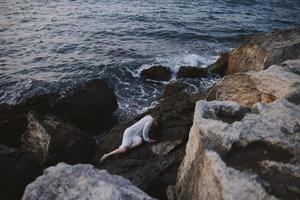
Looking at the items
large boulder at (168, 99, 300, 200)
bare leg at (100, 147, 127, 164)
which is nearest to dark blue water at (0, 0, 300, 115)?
bare leg at (100, 147, 127, 164)

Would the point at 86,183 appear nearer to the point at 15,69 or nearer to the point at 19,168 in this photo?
the point at 19,168

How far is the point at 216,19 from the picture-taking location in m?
27.8

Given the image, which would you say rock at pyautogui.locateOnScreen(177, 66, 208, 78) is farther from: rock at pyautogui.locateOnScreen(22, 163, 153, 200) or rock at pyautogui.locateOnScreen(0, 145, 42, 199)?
rock at pyautogui.locateOnScreen(22, 163, 153, 200)

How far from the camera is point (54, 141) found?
28.5 ft

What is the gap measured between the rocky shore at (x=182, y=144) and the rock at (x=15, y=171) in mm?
21

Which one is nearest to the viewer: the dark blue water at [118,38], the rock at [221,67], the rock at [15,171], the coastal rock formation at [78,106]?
the rock at [15,171]

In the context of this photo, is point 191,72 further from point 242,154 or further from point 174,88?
point 242,154

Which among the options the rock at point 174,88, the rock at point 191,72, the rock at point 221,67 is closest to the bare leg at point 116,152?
the rock at point 174,88

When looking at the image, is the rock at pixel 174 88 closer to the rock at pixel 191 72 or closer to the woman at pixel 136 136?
the rock at pixel 191 72

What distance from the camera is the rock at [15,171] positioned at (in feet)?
24.0

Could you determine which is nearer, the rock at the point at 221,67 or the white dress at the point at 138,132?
the white dress at the point at 138,132

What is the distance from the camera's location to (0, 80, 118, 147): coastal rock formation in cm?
1098

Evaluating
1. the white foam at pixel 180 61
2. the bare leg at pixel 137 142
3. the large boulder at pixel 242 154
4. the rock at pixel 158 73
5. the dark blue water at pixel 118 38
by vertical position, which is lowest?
the dark blue water at pixel 118 38

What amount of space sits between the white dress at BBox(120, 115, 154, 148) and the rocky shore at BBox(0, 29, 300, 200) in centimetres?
28
